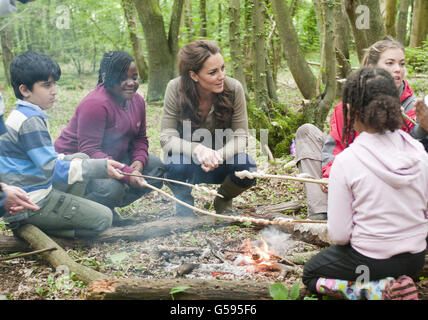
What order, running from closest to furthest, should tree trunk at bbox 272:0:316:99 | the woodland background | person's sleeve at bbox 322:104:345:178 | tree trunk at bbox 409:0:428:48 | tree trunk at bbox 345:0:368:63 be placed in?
person's sleeve at bbox 322:104:345:178
tree trunk at bbox 345:0:368:63
the woodland background
tree trunk at bbox 272:0:316:99
tree trunk at bbox 409:0:428:48

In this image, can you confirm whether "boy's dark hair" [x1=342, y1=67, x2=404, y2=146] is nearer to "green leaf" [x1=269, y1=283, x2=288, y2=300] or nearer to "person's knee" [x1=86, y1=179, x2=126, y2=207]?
"green leaf" [x1=269, y1=283, x2=288, y2=300]

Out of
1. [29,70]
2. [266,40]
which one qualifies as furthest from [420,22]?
[29,70]

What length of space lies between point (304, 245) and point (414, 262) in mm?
1296

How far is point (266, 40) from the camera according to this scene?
7164mm

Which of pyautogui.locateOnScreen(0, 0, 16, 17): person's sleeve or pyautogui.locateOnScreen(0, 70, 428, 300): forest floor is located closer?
pyautogui.locateOnScreen(0, 0, 16, 17): person's sleeve

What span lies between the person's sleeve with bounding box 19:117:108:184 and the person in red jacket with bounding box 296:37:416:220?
5.65ft

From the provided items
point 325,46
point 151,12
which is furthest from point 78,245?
point 151,12

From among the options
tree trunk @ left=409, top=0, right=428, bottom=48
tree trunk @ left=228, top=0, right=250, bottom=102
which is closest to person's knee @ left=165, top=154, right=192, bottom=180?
tree trunk @ left=228, top=0, right=250, bottom=102

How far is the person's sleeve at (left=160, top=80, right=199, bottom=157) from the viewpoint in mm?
3656

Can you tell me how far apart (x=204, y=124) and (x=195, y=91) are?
1.14ft

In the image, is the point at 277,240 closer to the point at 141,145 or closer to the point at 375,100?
the point at 141,145

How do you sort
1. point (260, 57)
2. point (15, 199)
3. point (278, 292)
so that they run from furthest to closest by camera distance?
point (260, 57), point (15, 199), point (278, 292)

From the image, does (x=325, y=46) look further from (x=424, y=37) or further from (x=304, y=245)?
(x=424, y=37)
